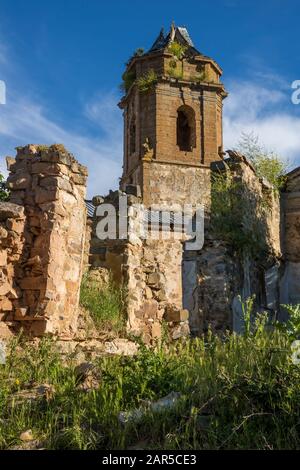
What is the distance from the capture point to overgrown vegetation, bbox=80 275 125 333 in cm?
693

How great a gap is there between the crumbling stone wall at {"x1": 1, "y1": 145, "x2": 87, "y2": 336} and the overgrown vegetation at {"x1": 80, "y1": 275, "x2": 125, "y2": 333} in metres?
0.56

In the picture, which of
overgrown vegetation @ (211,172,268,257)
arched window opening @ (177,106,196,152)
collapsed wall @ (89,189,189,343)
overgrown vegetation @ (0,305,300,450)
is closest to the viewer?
overgrown vegetation @ (0,305,300,450)

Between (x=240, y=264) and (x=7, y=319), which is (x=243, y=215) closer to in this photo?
(x=240, y=264)

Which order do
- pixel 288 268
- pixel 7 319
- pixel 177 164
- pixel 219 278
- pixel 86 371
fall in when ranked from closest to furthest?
1. pixel 86 371
2. pixel 7 319
3. pixel 219 278
4. pixel 288 268
5. pixel 177 164

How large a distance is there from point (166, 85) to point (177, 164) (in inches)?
168

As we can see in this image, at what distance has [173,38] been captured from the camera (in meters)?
33.5

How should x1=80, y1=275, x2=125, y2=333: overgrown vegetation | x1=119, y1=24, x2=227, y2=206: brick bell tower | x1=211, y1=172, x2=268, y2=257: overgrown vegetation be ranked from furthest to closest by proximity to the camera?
x1=119, y1=24, x2=227, y2=206: brick bell tower
x1=211, y1=172, x2=268, y2=257: overgrown vegetation
x1=80, y1=275, x2=125, y2=333: overgrown vegetation

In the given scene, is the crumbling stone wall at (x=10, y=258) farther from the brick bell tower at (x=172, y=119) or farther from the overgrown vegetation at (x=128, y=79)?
the overgrown vegetation at (x=128, y=79)

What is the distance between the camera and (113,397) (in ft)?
15.7

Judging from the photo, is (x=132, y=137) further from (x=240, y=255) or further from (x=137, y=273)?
(x=137, y=273)

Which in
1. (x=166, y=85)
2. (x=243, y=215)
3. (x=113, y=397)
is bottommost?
(x=113, y=397)

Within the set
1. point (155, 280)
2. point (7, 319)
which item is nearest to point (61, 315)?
point (7, 319)

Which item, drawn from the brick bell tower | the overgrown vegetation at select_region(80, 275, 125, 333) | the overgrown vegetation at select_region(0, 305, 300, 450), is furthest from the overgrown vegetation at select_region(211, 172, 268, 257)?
the brick bell tower

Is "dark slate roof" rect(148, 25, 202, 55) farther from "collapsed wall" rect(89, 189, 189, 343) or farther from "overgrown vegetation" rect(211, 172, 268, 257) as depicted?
"collapsed wall" rect(89, 189, 189, 343)
